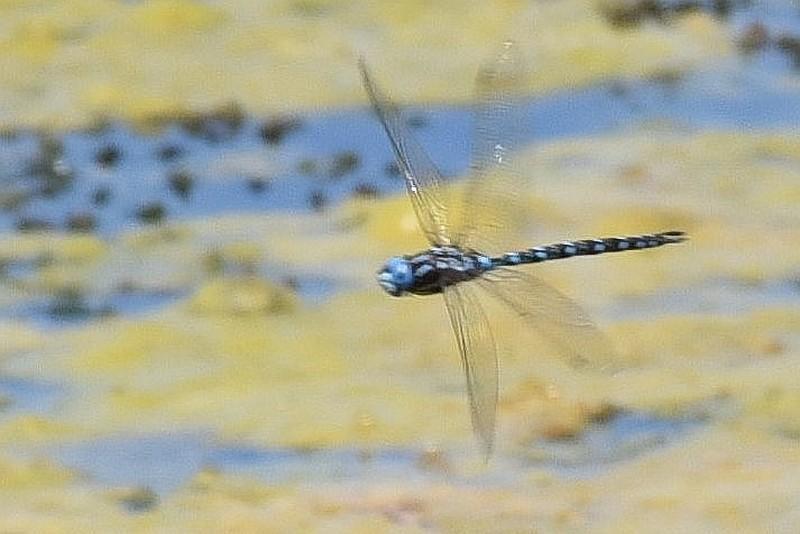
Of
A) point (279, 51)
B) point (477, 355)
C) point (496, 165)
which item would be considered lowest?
point (279, 51)

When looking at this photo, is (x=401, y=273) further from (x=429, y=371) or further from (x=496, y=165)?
(x=429, y=371)

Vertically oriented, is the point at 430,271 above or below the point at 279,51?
above

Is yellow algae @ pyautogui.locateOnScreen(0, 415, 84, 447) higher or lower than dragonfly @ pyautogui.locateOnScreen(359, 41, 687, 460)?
lower

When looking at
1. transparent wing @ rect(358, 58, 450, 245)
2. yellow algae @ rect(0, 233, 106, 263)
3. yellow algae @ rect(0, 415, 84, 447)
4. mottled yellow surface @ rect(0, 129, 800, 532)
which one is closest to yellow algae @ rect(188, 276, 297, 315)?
mottled yellow surface @ rect(0, 129, 800, 532)

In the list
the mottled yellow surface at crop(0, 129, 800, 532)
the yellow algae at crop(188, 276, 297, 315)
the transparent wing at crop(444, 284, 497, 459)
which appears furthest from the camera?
the yellow algae at crop(188, 276, 297, 315)

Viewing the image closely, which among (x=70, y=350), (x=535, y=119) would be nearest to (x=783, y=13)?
(x=535, y=119)

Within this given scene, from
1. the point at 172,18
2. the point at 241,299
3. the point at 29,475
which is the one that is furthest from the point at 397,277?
the point at 172,18

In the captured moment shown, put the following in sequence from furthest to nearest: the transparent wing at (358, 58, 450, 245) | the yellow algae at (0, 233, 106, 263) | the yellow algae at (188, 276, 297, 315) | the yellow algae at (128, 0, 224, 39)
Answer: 1. the yellow algae at (128, 0, 224, 39)
2. the yellow algae at (0, 233, 106, 263)
3. the yellow algae at (188, 276, 297, 315)
4. the transparent wing at (358, 58, 450, 245)

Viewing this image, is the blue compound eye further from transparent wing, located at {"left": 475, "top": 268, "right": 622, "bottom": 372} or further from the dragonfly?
transparent wing, located at {"left": 475, "top": 268, "right": 622, "bottom": 372}
